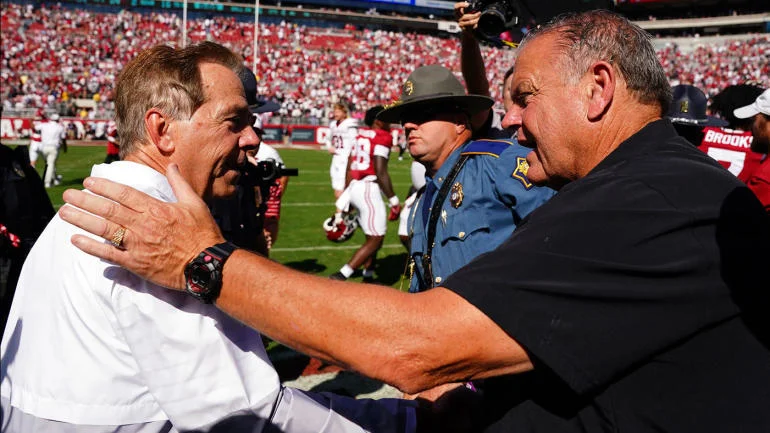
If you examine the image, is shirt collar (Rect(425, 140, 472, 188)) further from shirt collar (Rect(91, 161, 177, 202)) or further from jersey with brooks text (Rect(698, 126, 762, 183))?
jersey with brooks text (Rect(698, 126, 762, 183))

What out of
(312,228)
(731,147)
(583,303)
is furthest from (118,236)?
(312,228)

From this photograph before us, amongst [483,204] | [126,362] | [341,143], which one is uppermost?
[483,204]

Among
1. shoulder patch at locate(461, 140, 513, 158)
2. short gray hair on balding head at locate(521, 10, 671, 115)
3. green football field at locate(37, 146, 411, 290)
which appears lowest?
green football field at locate(37, 146, 411, 290)

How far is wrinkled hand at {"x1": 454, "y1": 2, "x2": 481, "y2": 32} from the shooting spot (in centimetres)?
383

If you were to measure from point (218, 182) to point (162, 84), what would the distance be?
1.53 feet

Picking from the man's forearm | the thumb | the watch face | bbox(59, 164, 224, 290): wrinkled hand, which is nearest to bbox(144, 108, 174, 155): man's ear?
the thumb

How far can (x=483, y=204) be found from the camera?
Answer: 135 inches

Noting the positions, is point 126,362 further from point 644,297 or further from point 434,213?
point 434,213

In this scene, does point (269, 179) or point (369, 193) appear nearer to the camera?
point (269, 179)

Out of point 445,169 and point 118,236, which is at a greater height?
point 118,236

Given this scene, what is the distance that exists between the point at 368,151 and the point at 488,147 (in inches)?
276

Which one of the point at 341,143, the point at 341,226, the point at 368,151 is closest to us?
the point at 341,226

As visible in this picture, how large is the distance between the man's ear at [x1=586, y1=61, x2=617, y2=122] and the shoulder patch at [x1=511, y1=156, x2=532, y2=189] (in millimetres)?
1439

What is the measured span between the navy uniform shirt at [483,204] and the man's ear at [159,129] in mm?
1634
